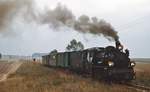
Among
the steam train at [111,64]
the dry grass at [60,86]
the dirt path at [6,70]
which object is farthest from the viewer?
the dirt path at [6,70]

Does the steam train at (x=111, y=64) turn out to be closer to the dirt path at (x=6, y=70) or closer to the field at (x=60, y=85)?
the field at (x=60, y=85)

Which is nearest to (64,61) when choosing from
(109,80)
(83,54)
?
(83,54)

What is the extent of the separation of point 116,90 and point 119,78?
5.35m

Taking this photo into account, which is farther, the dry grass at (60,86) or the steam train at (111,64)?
the steam train at (111,64)

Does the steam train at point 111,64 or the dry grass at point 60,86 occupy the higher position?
the steam train at point 111,64

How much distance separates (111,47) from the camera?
28422mm

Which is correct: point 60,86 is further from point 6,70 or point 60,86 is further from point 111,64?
point 6,70

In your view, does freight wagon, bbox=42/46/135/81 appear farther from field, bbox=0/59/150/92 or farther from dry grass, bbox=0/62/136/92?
dry grass, bbox=0/62/136/92

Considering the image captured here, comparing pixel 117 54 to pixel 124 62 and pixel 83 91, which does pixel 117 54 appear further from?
pixel 83 91

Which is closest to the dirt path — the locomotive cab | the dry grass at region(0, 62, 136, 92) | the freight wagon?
the dry grass at region(0, 62, 136, 92)

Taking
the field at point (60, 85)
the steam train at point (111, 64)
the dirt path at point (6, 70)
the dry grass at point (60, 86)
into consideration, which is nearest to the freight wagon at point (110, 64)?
the steam train at point (111, 64)

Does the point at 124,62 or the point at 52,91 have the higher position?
the point at 124,62

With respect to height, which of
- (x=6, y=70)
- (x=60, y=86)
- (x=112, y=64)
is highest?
(x=112, y=64)

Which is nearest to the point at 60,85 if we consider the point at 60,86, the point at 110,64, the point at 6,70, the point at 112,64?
the point at 60,86
